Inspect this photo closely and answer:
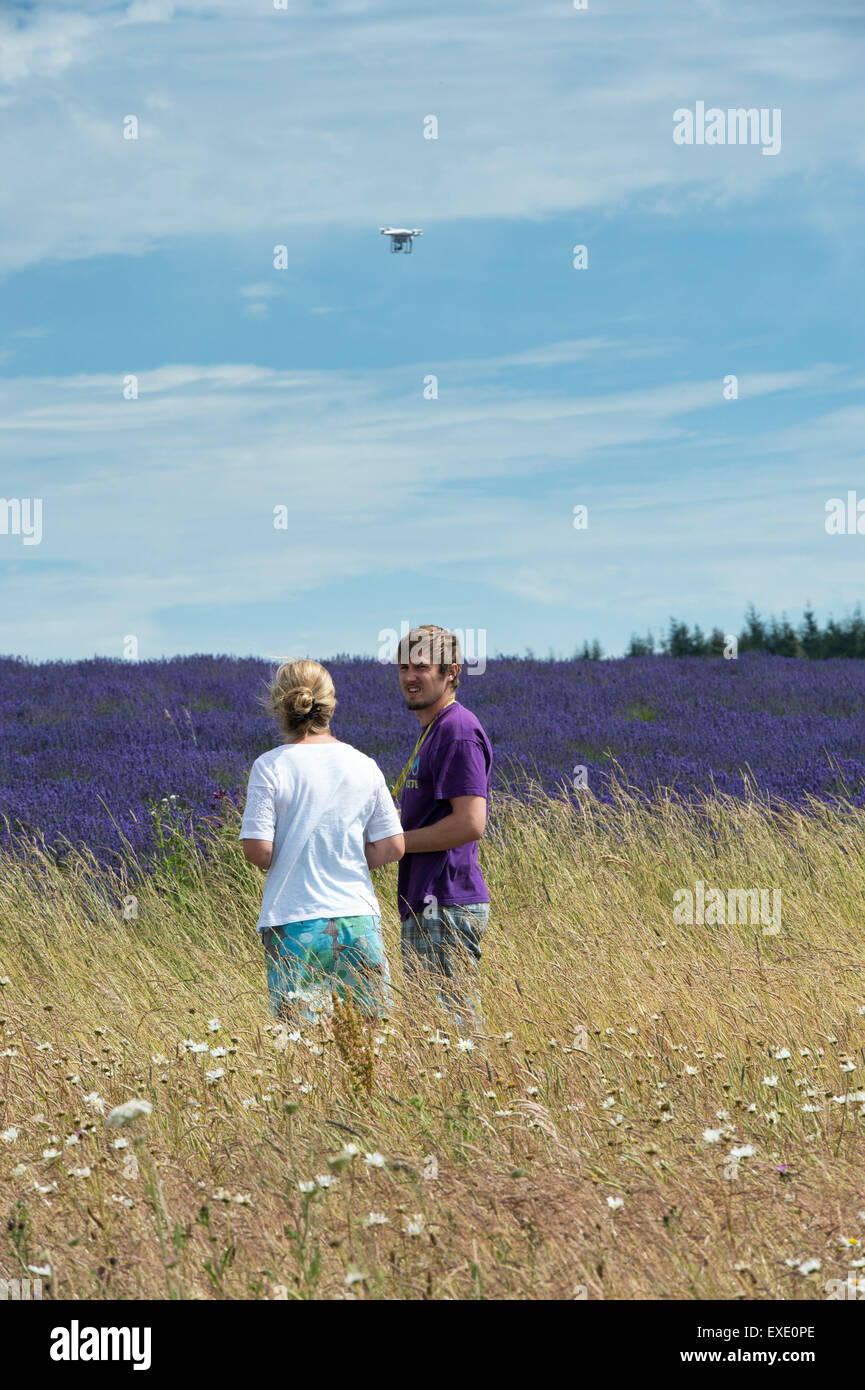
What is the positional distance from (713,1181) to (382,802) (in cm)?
174

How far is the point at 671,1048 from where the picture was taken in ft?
14.3

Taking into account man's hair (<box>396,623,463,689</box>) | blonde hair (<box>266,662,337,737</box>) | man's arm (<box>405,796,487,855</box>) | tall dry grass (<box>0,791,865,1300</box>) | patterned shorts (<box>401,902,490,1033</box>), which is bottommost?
tall dry grass (<box>0,791,865,1300</box>)

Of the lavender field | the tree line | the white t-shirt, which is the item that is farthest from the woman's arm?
the tree line

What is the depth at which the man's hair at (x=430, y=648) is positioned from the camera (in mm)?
4562

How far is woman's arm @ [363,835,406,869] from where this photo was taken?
4.31m

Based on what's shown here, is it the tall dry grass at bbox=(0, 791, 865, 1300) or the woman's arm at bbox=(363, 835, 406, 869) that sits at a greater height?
the woman's arm at bbox=(363, 835, 406, 869)

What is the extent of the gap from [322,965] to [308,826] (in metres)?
0.50

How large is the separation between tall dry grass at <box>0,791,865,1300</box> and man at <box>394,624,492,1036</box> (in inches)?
9.2

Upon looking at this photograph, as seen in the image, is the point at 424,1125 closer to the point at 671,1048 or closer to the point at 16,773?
the point at 671,1048

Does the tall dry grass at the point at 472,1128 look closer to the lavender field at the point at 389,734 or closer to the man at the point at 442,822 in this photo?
the man at the point at 442,822

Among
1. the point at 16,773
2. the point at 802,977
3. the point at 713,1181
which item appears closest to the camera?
the point at 713,1181

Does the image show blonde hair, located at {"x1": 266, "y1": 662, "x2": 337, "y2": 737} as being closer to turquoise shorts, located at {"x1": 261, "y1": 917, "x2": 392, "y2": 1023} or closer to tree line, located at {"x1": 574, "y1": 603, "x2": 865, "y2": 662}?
turquoise shorts, located at {"x1": 261, "y1": 917, "x2": 392, "y2": 1023}

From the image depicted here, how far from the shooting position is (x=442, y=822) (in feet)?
14.6
